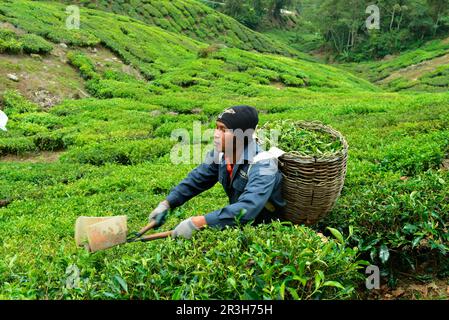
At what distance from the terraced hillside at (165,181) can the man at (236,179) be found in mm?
247

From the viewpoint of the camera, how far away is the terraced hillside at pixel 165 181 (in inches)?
123

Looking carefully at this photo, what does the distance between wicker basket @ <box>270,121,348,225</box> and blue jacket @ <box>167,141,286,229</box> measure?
105mm

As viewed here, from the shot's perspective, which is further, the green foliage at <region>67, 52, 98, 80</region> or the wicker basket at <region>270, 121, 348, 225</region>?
the green foliage at <region>67, 52, 98, 80</region>

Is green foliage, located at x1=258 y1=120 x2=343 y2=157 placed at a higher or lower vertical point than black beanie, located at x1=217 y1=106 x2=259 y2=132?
lower

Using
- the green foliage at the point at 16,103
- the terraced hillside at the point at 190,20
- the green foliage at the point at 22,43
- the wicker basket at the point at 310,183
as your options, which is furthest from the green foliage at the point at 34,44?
the terraced hillside at the point at 190,20

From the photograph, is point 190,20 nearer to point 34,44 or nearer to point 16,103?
point 34,44

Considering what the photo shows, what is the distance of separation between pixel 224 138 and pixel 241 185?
1.69 ft

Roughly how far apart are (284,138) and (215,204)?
3198 millimetres

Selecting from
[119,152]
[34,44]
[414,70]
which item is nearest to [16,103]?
[34,44]

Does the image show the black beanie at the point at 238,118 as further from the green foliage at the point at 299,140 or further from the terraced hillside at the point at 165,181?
the terraced hillside at the point at 165,181

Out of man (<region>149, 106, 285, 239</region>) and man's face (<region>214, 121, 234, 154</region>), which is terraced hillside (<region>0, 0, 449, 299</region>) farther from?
man's face (<region>214, 121, 234, 154</region>)

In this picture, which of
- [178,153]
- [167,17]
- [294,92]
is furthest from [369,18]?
[178,153]

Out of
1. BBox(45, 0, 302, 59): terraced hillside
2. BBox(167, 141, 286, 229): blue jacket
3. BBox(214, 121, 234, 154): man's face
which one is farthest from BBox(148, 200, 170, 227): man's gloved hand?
BBox(45, 0, 302, 59): terraced hillside

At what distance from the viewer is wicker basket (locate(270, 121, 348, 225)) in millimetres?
4168
